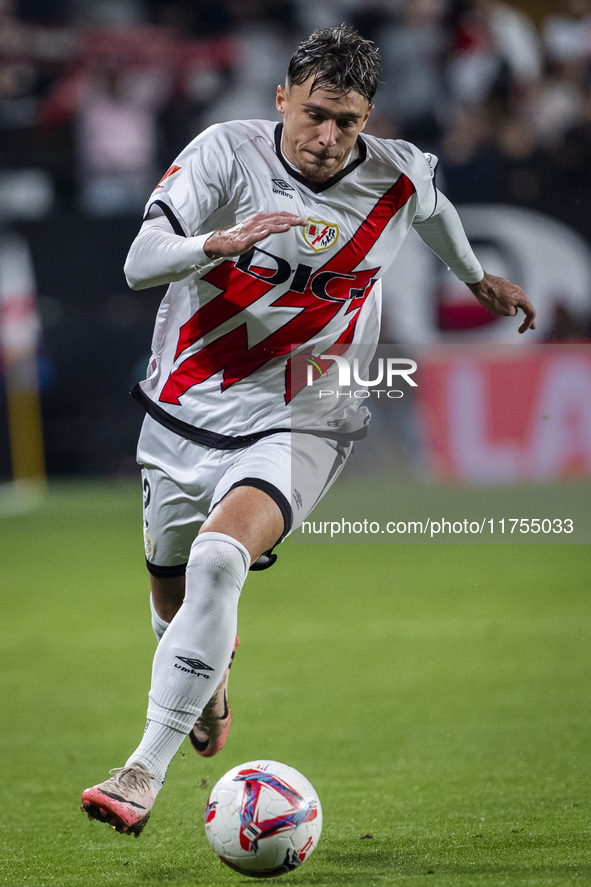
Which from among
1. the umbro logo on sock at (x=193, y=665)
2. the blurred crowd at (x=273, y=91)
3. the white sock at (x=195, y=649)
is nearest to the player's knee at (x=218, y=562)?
the white sock at (x=195, y=649)

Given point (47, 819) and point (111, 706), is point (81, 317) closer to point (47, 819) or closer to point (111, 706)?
point (111, 706)

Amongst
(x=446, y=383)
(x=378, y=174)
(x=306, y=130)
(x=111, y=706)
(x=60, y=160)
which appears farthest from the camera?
(x=60, y=160)

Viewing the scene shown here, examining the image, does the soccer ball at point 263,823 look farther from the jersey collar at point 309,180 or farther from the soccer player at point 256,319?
the jersey collar at point 309,180

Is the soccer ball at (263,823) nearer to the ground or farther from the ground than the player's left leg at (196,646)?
nearer to the ground

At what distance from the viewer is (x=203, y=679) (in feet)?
11.2

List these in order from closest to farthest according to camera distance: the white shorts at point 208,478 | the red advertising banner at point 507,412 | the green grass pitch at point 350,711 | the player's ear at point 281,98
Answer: the green grass pitch at point 350,711 → the white shorts at point 208,478 → the player's ear at point 281,98 → the red advertising banner at point 507,412

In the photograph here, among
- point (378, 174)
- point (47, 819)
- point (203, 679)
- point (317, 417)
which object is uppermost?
point (378, 174)

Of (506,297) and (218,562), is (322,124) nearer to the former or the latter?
(506,297)

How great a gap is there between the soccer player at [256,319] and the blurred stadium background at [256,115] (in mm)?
6424

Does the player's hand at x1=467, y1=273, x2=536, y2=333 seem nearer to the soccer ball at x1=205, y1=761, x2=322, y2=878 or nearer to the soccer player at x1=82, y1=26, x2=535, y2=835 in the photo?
the soccer player at x1=82, y1=26, x2=535, y2=835

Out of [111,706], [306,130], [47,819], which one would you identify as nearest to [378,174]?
[306,130]

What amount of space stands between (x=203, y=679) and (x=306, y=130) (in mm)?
1675

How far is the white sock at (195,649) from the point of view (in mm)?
3385

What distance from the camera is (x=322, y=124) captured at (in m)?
3.68
